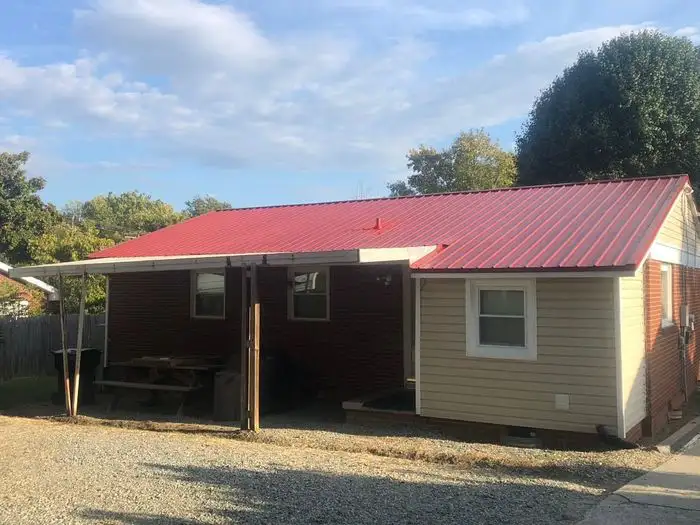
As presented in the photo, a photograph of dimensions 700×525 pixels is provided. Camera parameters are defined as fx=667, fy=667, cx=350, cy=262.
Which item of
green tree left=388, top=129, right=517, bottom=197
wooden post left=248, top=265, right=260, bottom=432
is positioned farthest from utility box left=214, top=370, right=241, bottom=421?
green tree left=388, top=129, right=517, bottom=197

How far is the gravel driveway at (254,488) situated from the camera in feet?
17.8

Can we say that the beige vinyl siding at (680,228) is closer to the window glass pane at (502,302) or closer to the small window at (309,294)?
the window glass pane at (502,302)

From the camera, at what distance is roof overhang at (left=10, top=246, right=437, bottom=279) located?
8617 mm

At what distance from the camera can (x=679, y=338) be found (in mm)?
11938

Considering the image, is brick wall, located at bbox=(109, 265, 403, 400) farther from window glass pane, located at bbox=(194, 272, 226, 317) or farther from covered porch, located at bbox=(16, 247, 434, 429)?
window glass pane, located at bbox=(194, 272, 226, 317)

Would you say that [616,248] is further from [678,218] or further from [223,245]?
[223,245]

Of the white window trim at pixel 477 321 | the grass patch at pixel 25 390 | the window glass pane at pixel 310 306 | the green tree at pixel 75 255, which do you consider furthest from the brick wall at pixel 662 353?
the green tree at pixel 75 255

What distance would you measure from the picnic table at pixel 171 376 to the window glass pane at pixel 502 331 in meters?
4.80

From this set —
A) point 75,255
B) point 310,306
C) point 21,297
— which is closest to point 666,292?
point 310,306

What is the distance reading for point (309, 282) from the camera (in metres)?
12.9

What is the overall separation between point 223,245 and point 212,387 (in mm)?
3417

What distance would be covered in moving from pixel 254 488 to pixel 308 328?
6609mm

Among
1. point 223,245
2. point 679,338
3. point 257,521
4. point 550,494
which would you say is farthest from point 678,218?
point 257,521

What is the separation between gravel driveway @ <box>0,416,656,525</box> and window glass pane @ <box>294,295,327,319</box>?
A: 4.52 metres
